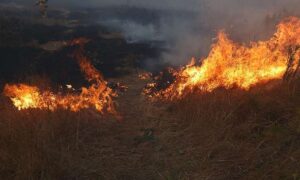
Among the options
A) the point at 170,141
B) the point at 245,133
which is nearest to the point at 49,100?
the point at 170,141

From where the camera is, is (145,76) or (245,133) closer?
(245,133)

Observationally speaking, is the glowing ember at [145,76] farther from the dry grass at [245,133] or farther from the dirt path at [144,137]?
the dry grass at [245,133]

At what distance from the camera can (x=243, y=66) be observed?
11969 mm

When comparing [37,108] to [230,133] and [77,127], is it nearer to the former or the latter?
[77,127]

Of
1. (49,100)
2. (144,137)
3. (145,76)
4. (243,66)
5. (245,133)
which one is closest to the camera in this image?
(245,133)

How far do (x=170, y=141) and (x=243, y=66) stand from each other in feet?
12.3

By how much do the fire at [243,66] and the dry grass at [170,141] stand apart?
0.84 metres

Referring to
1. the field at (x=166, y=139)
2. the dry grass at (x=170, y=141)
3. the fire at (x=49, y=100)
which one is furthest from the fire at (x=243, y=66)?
the fire at (x=49, y=100)

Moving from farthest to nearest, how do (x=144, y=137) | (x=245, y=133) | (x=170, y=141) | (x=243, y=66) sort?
(x=243, y=66), (x=144, y=137), (x=170, y=141), (x=245, y=133)

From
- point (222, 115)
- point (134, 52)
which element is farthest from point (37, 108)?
point (134, 52)

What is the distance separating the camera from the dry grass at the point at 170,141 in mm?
6984

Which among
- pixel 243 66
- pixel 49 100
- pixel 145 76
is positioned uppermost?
pixel 145 76

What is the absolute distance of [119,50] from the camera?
2597 cm

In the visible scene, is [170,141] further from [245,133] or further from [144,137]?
[245,133]
